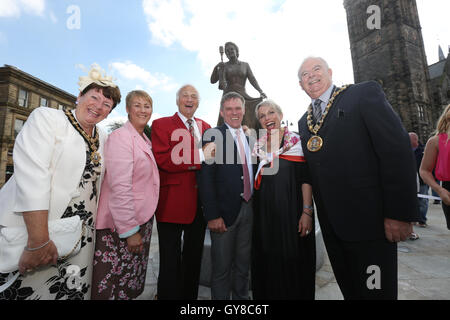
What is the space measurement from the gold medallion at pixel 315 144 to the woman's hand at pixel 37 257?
2164 mm

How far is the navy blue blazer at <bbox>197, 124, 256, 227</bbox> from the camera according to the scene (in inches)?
79.0

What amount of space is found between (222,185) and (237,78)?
391cm

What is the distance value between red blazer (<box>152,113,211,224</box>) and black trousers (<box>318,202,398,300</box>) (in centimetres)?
147

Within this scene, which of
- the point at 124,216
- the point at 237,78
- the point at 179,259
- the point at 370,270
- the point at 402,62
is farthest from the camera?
the point at 402,62

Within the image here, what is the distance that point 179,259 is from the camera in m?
2.08

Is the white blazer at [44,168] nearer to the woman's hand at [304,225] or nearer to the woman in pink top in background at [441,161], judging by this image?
the woman's hand at [304,225]

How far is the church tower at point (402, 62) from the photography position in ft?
98.3

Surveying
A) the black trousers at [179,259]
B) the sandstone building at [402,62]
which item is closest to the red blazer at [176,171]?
the black trousers at [179,259]

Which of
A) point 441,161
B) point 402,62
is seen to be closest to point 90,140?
point 441,161

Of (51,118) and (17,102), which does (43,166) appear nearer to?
(51,118)

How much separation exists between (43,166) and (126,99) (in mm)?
1057

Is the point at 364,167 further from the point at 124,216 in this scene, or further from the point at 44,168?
the point at 44,168

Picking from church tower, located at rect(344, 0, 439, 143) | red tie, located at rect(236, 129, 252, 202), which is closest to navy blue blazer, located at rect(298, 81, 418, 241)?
red tie, located at rect(236, 129, 252, 202)
